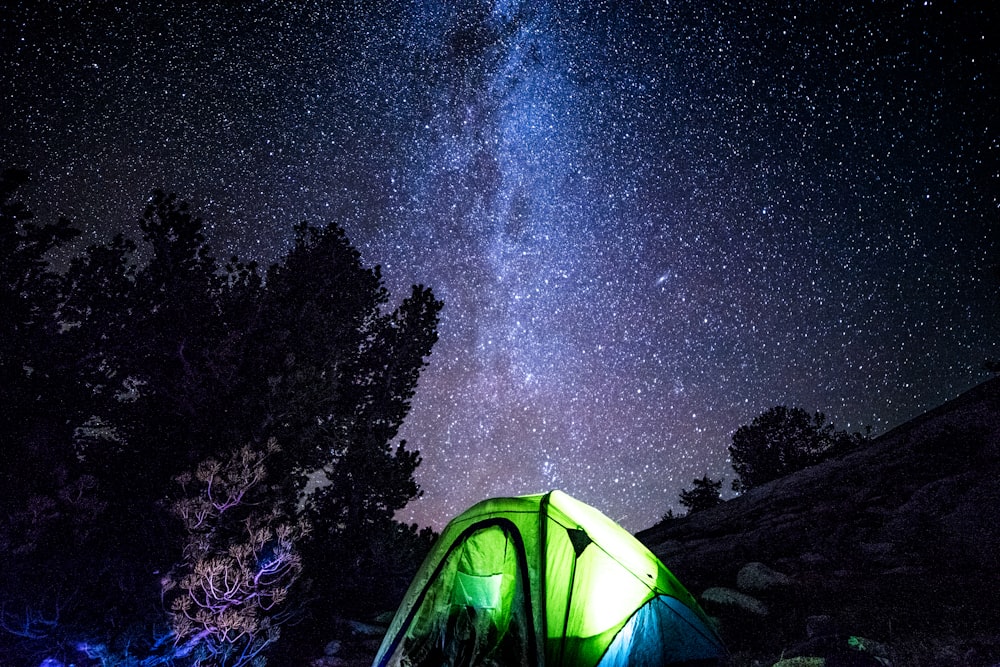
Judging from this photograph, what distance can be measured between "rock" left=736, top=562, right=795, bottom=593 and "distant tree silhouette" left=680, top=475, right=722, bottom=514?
2395 centimetres

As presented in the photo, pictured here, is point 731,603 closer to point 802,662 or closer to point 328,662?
point 802,662

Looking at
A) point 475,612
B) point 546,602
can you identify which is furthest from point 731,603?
point 475,612

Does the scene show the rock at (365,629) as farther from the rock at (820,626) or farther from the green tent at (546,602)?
the rock at (820,626)

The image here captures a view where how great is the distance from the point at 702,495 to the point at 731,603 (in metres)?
26.2

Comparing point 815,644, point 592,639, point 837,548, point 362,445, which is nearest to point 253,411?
point 362,445

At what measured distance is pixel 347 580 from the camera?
14.3 m

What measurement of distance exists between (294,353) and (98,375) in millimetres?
5012

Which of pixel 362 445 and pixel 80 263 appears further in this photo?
pixel 362 445

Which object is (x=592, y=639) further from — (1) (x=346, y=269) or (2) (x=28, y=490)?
(1) (x=346, y=269)

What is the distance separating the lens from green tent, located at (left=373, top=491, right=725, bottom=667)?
5648 millimetres

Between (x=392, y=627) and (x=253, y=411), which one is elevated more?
(x=253, y=411)

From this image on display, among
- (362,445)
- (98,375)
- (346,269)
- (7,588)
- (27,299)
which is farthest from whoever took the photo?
(346,269)

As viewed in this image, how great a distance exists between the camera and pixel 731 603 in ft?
30.4

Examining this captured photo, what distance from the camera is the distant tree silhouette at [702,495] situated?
3244 centimetres
